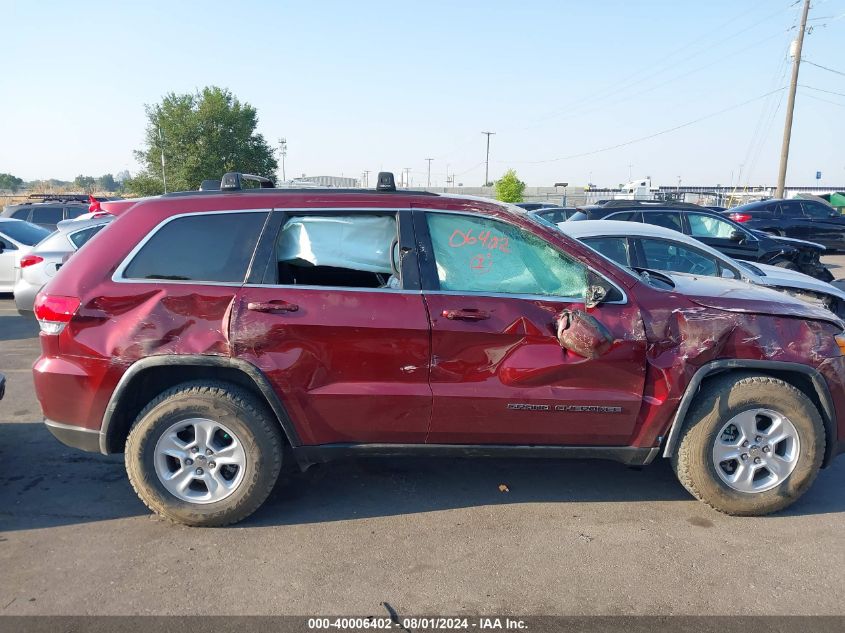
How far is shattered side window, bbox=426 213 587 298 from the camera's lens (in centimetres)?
377

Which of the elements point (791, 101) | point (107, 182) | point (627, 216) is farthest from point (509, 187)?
point (107, 182)

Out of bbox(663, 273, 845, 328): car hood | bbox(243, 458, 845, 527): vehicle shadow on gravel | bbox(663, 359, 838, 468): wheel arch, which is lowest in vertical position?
bbox(243, 458, 845, 527): vehicle shadow on gravel

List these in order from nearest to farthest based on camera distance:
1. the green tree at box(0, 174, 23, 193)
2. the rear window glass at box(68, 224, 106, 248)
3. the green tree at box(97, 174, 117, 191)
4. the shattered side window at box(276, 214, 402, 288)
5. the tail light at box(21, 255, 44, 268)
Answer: the shattered side window at box(276, 214, 402, 288) → the tail light at box(21, 255, 44, 268) → the rear window glass at box(68, 224, 106, 248) → the green tree at box(0, 174, 23, 193) → the green tree at box(97, 174, 117, 191)

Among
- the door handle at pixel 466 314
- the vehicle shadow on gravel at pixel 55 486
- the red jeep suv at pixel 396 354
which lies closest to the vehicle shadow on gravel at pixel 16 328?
the vehicle shadow on gravel at pixel 55 486

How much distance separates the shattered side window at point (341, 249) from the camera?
12.6 ft

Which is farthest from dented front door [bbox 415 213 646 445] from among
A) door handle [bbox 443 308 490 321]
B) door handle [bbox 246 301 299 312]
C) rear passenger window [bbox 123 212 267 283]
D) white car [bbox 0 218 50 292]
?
white car [bbox 0 218 50 292]

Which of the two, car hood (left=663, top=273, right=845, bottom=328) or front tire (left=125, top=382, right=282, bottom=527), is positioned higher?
car hood (left=663, top=273, right=845, bottom=328)

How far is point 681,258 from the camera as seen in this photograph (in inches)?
276

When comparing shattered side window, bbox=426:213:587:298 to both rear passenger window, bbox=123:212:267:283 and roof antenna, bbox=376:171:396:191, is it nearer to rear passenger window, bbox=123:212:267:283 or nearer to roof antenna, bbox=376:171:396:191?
roof antenna, bbox=376:171:396:191

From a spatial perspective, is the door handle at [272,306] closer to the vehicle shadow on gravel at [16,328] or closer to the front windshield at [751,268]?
the front windshield at [751,268]

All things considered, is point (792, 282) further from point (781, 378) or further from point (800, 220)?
point (800, 220)

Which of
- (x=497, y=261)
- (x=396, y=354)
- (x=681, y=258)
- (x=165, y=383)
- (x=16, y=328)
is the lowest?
(x=16, y=328)

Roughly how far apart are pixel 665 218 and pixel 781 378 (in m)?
7.43

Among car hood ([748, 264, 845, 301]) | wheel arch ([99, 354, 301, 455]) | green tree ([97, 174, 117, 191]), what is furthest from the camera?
green tree ([97, 174, 117, 191])
